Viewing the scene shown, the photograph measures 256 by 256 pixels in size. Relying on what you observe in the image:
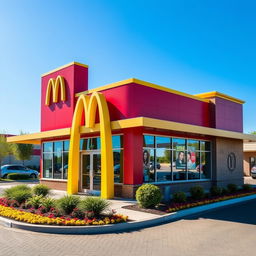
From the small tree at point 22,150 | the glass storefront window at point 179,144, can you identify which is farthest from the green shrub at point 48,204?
the small tree at point 22,150

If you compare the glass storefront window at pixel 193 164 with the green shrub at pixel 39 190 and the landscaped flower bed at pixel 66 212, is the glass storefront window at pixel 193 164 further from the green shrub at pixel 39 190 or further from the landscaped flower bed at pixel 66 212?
the landscaped flower bed at pixel 66 212

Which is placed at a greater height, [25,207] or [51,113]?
[51,113]

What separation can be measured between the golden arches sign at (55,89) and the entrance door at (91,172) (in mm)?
3972

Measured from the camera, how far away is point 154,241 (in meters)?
8.06

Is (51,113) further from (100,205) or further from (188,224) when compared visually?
(188,224)

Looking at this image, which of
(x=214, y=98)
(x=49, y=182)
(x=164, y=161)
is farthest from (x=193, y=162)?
(x=49, y=182)

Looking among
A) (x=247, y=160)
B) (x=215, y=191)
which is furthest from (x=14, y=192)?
(x=247, y=160)

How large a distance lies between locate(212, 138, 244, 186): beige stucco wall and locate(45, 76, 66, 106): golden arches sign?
9.77m

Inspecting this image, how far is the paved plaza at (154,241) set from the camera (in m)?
7.18

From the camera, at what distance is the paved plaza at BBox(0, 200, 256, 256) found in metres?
7.18

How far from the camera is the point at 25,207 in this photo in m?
12.0

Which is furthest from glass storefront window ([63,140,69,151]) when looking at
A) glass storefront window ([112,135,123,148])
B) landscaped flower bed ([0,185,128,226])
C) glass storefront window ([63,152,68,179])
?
landscaped flower bed ([0,185,128,226])

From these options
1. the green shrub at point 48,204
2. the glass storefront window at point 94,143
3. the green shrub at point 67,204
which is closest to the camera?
the green shrub at point 67,204

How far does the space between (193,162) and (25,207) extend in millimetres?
10089
